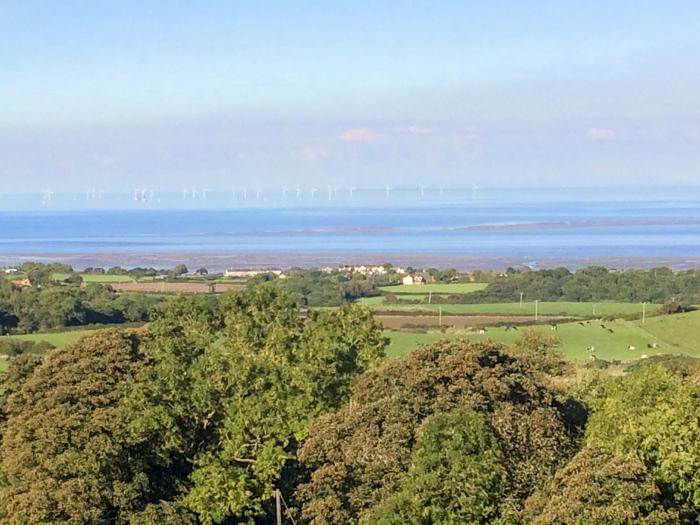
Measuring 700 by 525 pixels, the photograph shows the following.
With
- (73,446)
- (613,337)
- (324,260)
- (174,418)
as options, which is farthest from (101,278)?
(73,446)

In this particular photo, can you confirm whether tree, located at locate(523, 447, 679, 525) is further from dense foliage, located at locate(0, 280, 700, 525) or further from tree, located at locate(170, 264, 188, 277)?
tree, located at locate(170, 264, 188, 277)

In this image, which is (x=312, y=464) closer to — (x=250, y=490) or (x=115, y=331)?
(x=250, y=490)

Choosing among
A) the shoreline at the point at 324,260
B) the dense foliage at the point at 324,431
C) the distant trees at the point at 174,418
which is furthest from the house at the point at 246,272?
the dense foliage at the point at 324,431

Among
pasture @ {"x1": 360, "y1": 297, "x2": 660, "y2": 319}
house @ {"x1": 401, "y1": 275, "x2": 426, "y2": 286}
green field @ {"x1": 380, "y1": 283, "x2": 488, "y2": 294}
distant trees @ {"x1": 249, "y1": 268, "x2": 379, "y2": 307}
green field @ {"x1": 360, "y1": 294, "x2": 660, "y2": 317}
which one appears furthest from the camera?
house @ {"x1": 401, "y1": 275, "x2": 426, "y2": 286}

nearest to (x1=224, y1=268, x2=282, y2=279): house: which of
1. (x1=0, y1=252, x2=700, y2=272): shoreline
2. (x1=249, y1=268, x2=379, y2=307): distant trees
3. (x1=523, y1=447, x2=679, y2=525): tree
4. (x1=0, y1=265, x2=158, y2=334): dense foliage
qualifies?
(x1=249, y1=268, x2=379, y2=307): distant trees

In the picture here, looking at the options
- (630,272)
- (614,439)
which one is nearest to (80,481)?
(614,439)

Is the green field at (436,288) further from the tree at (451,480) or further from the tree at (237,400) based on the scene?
the tree at (451,480)
